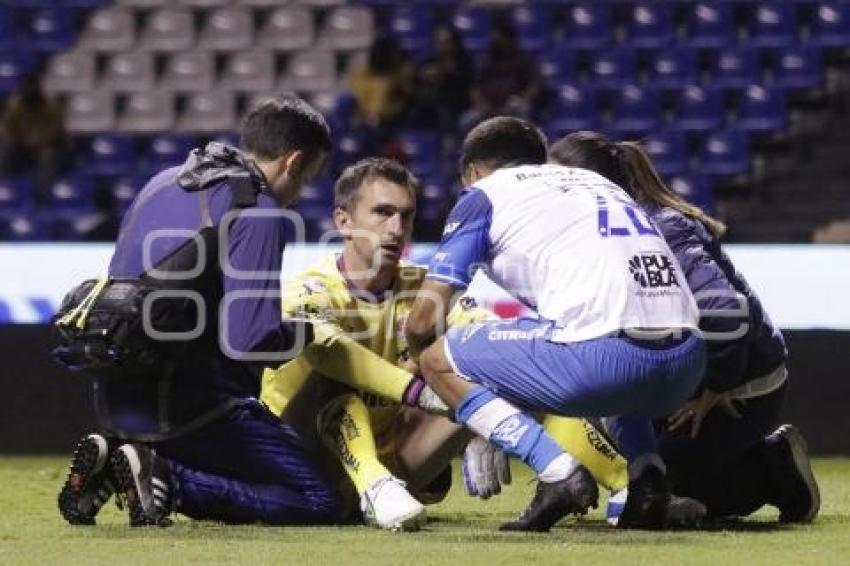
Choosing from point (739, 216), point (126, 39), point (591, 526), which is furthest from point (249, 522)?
point (126, 39)

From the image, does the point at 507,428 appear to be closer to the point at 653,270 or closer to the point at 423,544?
the point at 423,544

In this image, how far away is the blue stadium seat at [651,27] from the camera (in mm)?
15883

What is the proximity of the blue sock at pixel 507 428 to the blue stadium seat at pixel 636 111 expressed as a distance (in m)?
9.43

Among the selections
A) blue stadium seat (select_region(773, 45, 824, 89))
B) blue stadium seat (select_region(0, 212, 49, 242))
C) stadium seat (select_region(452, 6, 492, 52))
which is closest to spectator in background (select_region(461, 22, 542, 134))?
stadium seat (select_region(452, 6, 492, 52))

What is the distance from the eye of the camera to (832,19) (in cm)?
1566

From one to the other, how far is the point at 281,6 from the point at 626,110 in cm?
312

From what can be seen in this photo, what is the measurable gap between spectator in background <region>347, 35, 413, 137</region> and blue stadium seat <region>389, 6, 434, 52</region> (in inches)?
11.3

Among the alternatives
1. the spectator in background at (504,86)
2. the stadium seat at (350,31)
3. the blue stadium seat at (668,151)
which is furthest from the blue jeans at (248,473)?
the stadium seat at (350,31)

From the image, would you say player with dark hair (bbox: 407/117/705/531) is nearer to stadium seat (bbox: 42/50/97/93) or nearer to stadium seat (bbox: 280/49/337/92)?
stadium seat (bbox: 280/49/337/92)

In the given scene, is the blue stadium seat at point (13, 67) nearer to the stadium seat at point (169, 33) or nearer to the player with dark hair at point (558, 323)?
the stadium seat at point (169, 33)

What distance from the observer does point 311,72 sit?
1636cm

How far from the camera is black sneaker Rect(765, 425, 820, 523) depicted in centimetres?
683

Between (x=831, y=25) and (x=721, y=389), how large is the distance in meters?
→ 9.42

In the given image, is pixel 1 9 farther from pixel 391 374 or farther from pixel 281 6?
pixel 391 374
